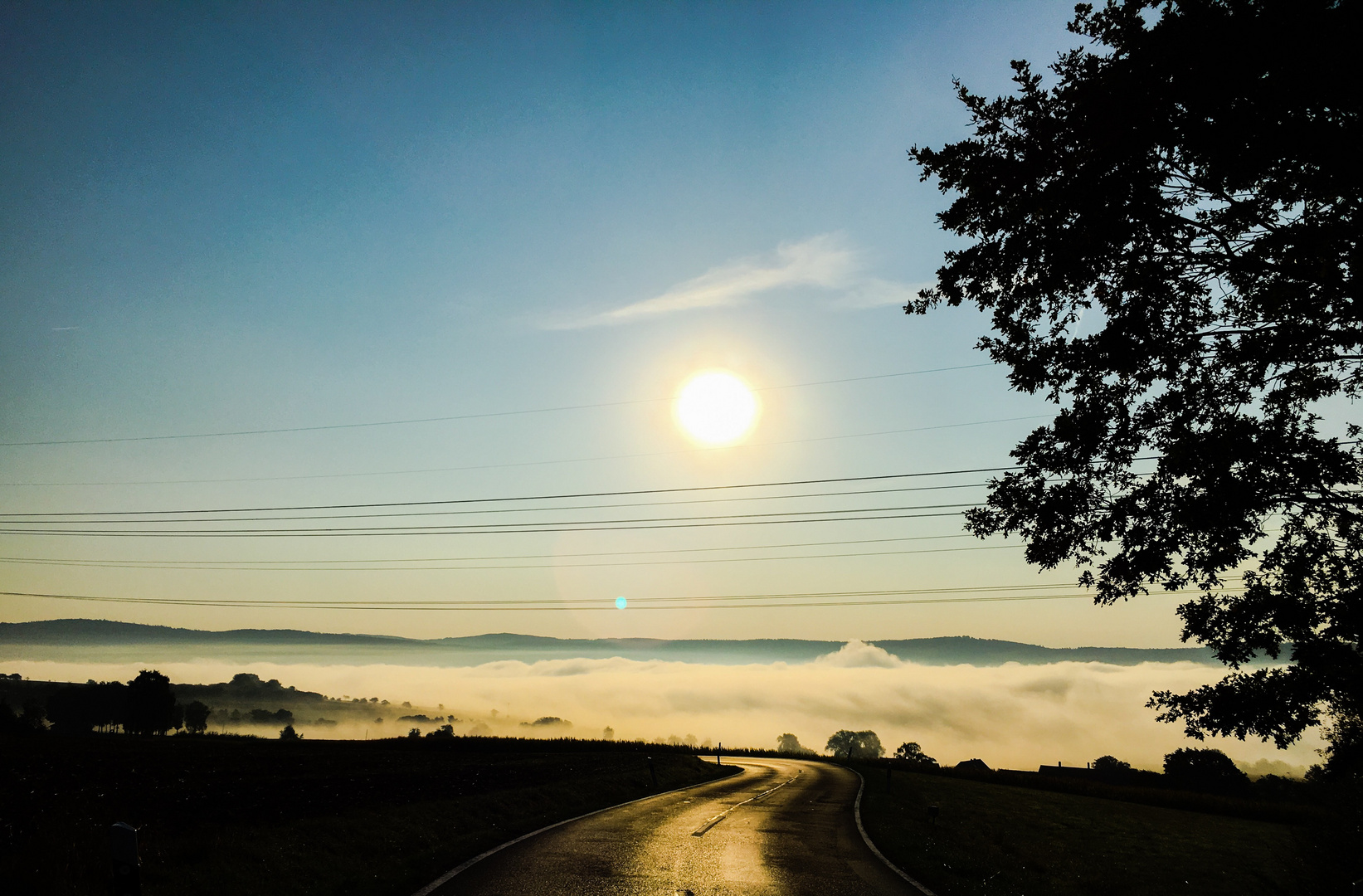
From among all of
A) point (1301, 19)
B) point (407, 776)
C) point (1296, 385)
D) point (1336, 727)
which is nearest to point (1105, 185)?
point (1301, 19)

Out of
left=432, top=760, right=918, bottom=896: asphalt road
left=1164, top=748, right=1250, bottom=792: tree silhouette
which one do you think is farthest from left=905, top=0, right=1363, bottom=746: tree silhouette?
left=1164, top=748, right=1250, bottom=792: tree silhouette

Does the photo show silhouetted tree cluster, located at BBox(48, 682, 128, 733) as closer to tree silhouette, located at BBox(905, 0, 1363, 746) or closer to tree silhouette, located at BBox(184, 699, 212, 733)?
tree silhouette, located at BBox(184, 699, 212, 733)

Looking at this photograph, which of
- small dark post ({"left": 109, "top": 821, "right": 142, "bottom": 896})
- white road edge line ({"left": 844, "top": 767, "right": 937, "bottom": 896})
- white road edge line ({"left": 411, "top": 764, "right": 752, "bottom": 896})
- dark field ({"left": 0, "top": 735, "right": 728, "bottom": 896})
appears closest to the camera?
small dark post ({"left": 109, "top": 821, "right": 142, "bottom": 896})

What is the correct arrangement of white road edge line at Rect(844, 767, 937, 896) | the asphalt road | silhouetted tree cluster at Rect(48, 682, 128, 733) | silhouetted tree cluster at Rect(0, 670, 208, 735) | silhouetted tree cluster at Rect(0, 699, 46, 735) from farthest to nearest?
silhouetted tree cluster at Rect(48, 682, 128, 733) → silhouetted tree cluster at Rect(0, 670, 208, 735) → silhouetted tree cluster at Rect(0, 699, 46, 735) → white road edge line at Rect(844, 767, 937, 896) → the asphalt road

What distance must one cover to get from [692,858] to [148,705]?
13690 cm

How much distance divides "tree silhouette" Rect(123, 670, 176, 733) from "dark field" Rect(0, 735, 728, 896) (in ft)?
299

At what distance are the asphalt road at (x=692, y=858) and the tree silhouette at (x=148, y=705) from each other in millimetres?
128577

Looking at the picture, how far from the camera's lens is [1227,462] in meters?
9.30

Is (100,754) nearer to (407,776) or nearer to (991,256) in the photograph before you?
(407,776)

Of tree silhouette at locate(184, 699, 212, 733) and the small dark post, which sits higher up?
the small dark post

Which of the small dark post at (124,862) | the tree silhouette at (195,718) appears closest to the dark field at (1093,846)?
the small dark post at (124,862)

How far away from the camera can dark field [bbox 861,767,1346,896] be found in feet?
45.3

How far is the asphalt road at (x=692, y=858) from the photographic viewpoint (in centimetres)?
965

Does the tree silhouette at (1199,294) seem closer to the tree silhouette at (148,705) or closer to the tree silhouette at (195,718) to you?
the tree silhouette at (148,705)
